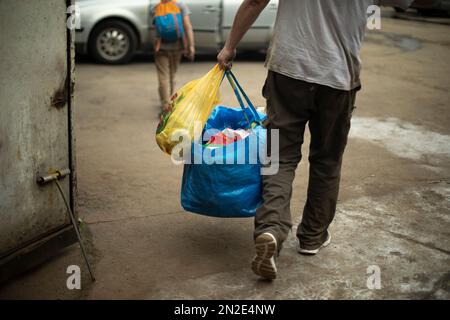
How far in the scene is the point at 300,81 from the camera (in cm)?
327

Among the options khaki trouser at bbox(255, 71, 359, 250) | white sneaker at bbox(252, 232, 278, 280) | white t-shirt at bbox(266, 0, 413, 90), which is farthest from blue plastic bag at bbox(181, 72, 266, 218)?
white t-shirt at bbox(266, 0, 413, 90)

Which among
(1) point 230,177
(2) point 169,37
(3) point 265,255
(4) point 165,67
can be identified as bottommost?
(3) point 265,255

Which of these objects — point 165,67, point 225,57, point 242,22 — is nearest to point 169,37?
point 165,67

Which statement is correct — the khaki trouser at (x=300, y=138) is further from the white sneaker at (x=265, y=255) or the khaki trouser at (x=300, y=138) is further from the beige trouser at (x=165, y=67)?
the beige trouser at (x=165, y=67)

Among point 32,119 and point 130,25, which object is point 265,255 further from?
point 130,25

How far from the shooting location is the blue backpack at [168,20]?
6.67 meters

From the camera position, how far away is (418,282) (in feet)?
11.2

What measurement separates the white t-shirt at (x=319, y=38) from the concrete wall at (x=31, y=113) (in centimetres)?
117

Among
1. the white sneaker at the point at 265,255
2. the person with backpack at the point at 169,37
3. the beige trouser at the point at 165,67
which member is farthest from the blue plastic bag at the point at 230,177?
the beige trouser at the point at 165,67

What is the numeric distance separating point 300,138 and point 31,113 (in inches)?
56.8

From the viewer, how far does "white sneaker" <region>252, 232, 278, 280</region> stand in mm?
3141

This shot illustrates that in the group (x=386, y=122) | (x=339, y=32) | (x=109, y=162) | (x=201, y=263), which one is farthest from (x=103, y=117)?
(x=339, y=32)

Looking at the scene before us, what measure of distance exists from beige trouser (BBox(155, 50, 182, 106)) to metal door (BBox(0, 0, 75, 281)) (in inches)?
140
